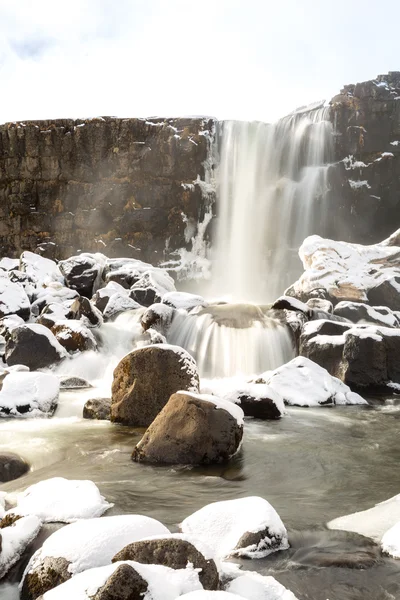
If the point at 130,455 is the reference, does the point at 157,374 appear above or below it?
above

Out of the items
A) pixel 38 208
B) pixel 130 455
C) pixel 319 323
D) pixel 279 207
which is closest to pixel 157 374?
Result: pixel 130 455

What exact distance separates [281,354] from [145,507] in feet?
28.1

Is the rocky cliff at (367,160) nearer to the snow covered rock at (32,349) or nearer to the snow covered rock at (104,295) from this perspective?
the snow covered rock at (104,295)

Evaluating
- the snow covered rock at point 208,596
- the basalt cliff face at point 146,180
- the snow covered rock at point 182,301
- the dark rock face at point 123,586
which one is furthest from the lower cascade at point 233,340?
the basalt cliff face at point 146,180

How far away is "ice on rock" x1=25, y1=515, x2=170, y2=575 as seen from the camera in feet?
8.96

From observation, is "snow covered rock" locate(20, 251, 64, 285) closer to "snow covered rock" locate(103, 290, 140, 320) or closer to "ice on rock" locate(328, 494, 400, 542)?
"snow covered rock" locate(103, 290, 140, 320)

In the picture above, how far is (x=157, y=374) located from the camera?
7129 millimetres

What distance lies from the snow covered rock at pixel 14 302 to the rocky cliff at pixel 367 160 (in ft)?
52.9

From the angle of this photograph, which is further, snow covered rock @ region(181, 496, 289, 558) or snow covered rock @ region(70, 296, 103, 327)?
snow covered rock @ region(70, 296, 103, 327)

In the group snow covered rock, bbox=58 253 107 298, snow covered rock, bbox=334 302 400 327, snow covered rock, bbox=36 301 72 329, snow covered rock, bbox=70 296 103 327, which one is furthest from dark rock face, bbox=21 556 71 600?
snow covered rock, bbox=58 253 107 298

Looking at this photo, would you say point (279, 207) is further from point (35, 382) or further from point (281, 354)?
point (35, 382)

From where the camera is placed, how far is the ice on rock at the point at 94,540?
2.73m

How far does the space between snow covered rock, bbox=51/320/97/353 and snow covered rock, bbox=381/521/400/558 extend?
9.81 metres

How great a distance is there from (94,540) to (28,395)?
5682 mm
